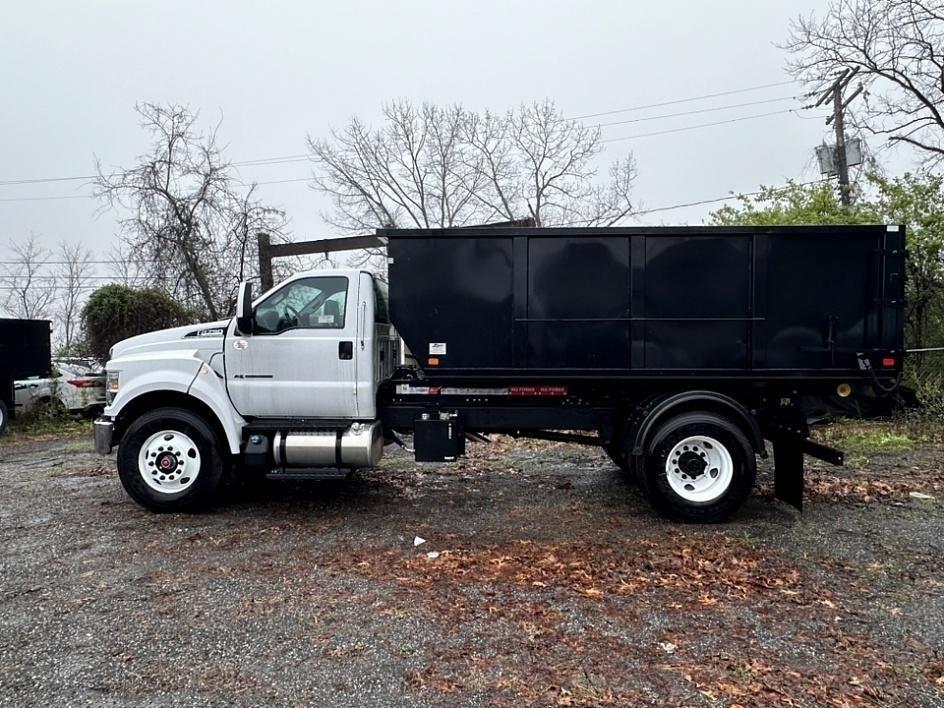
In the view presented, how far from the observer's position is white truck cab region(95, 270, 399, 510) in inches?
259

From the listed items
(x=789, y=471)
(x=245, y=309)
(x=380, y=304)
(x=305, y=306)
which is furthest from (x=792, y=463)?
(x=245, y=309)

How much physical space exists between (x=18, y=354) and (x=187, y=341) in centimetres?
912

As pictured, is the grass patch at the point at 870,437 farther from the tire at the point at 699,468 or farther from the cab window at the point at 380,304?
the cab window at the point at 380,304

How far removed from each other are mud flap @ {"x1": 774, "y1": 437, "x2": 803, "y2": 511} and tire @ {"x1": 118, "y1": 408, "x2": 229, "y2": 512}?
538 centimetres

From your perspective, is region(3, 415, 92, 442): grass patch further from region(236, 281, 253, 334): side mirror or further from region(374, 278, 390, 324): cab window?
region(374, 278, 390, 324): cab window

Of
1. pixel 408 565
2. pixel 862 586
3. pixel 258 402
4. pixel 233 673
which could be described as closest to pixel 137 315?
pixel 258 402

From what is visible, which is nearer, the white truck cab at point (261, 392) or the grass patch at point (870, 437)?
the white truck cab at point (261, 392)

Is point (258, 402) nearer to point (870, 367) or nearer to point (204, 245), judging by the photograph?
point (870, 367)

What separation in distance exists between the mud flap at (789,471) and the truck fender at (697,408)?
47cm

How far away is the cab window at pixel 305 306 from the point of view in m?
6.65

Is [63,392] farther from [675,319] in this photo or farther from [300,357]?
[675,319]

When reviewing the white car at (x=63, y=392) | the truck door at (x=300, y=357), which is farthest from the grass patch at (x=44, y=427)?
the truck door at (x=300, y=357)

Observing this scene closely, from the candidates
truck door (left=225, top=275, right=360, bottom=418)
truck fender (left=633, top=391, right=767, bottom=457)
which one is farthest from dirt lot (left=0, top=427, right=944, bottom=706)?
truck door (left=225, top=275, right=360, bottom=418)

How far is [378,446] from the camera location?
6.73 m
